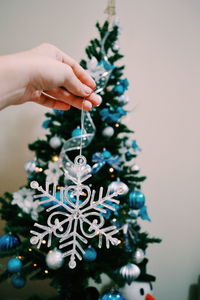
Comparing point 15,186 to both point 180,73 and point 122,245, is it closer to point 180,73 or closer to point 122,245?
point 122,245

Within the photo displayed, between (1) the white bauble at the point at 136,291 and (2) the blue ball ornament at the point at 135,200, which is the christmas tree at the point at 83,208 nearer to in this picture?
(2) the blue ball ornament at the point at 135,200

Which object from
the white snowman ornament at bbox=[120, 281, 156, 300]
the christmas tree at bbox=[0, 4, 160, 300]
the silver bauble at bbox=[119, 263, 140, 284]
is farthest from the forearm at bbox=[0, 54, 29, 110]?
the white snowman ornament at bbox=[120, 281, 156, 300]

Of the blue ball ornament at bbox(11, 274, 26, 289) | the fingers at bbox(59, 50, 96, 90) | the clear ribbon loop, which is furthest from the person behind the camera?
the blue ball ornament at bbox(11, 274, 26, 289)

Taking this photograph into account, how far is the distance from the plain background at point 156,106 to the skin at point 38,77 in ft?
3.78

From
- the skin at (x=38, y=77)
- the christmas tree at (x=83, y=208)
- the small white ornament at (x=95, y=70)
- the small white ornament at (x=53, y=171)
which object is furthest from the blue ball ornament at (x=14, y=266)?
the small white ornament at (x=95, y=70)

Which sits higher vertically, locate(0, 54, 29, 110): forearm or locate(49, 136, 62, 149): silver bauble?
locate(49, 136, 62, 149): silver bauble

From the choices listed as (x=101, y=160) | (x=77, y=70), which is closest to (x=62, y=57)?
(x=77, y=70)

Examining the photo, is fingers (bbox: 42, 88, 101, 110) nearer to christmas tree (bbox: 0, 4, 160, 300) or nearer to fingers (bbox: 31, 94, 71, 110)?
fingers (bbox: 31, 94, 71, 110)

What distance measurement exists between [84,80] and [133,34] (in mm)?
1448

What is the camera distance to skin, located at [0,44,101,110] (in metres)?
0.51

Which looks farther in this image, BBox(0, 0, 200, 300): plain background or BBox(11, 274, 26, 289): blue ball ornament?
BBox(0, 0, 200, 300): plain background

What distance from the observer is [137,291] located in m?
1.42

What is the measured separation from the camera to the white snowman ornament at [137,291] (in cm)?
141

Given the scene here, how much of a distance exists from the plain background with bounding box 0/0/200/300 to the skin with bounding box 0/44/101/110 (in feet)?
3.78
